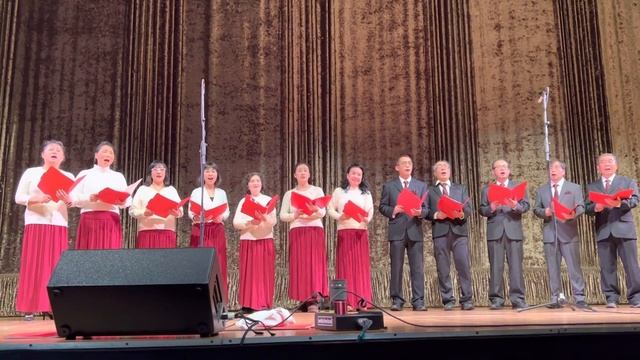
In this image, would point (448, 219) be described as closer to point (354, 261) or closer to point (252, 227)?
point (354, 261)

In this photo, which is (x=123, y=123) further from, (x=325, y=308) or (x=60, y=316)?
(x=60, y=316)

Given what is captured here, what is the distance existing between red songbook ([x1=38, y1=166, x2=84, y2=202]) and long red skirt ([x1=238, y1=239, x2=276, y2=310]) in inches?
63.3

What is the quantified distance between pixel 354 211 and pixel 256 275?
103cm

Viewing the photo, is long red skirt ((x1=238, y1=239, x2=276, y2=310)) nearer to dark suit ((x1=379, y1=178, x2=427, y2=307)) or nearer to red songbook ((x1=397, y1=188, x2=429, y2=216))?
dark suit ((x1=379, y1=178, x2=427, y2=307))

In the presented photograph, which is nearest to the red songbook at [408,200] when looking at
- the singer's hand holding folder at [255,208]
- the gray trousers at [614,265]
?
the singer's hand holding folder at [255,208]

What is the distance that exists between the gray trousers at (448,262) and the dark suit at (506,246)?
0.24m

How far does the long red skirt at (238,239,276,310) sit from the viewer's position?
5102mm

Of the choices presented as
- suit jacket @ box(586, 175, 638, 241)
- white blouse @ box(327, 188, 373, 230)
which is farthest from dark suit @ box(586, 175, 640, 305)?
white blouse @ box(327, 188, 373, 230)

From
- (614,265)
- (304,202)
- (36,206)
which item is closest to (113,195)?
(36,206)

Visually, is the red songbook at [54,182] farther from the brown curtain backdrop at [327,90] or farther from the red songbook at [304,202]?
the brown curtain backdrop at [327,90]

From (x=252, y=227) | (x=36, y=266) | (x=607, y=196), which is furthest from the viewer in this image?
(x=252, y=227)

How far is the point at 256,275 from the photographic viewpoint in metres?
5.12

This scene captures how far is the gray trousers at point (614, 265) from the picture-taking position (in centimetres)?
500

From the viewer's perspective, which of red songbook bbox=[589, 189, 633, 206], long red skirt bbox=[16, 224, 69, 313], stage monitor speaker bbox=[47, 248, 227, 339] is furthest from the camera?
red songbook bbox=[589, 189, 633, 206]
